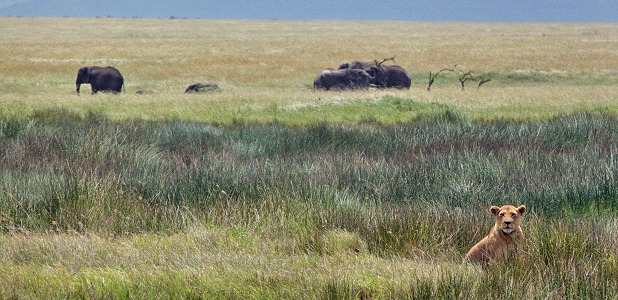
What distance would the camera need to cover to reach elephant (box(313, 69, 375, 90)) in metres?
35.1

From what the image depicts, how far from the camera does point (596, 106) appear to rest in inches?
964

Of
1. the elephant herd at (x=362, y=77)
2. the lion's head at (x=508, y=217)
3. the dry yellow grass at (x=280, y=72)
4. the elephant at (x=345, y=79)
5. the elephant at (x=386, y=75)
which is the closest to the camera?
the lion's head at (x=508, y=217)

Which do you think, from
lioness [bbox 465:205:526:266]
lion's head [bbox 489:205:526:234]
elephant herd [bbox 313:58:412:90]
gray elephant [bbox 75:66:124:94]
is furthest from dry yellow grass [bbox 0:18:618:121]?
lion's head [bbox 489:205:526:234]

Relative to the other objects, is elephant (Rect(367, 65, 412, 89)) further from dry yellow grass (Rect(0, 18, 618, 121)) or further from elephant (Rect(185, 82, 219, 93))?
elephant (Rect(185, 82, 219, 93))

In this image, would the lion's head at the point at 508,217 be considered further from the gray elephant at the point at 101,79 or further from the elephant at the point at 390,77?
the elephant at the point at 390,77

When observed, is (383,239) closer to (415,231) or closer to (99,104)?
(415,231)

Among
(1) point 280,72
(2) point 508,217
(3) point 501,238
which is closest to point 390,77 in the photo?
(1) point 280,72

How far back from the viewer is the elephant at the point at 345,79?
35.1 metres

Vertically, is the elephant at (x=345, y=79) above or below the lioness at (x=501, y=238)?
below

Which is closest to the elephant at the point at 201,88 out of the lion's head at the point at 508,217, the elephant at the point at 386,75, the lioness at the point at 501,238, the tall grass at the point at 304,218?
the elephant at the point at 386,75

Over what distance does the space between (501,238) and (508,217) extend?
381mm

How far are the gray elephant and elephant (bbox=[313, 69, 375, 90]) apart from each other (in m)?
8.20

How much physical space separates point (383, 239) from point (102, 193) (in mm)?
3012

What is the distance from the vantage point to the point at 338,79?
1387 inches
